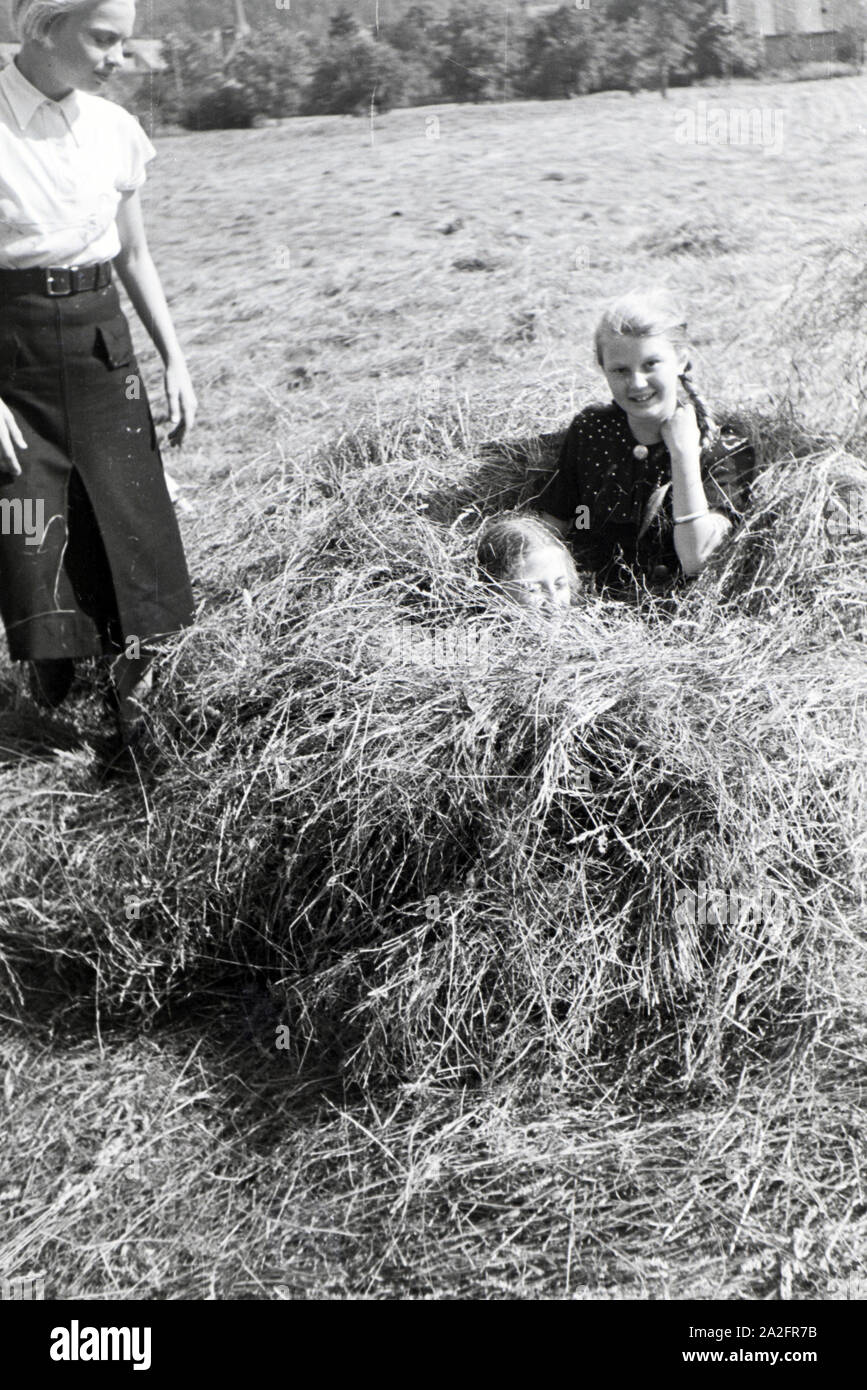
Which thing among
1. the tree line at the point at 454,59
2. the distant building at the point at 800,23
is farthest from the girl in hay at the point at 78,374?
the distant building at the point at 800,23

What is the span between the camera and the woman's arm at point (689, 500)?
258cm

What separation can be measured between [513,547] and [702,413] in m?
0.49

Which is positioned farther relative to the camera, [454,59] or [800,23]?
[454,59]

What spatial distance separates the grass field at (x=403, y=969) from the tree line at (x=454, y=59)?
6.45 feet

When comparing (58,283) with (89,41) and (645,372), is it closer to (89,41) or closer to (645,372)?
(89,41)

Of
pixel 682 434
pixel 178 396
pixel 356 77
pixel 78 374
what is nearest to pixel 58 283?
pixel 78 374

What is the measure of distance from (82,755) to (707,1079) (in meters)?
1.48

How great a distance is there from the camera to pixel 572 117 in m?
5.12

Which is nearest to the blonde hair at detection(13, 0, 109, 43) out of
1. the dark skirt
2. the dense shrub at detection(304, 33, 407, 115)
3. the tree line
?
the dark skirt

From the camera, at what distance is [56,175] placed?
92.0 inches

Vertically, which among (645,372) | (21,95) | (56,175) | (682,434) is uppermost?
(21,95)

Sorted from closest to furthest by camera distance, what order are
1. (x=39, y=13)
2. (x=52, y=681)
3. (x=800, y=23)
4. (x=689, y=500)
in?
(x=39, y=13)
(x=689, y=500)
(x=52, y=681)
(x=800, y=23)

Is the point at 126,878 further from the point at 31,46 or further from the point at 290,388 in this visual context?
the point at 290,388

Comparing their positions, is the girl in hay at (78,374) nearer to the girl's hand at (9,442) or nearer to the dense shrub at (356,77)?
the girl's hand at (9,442)
